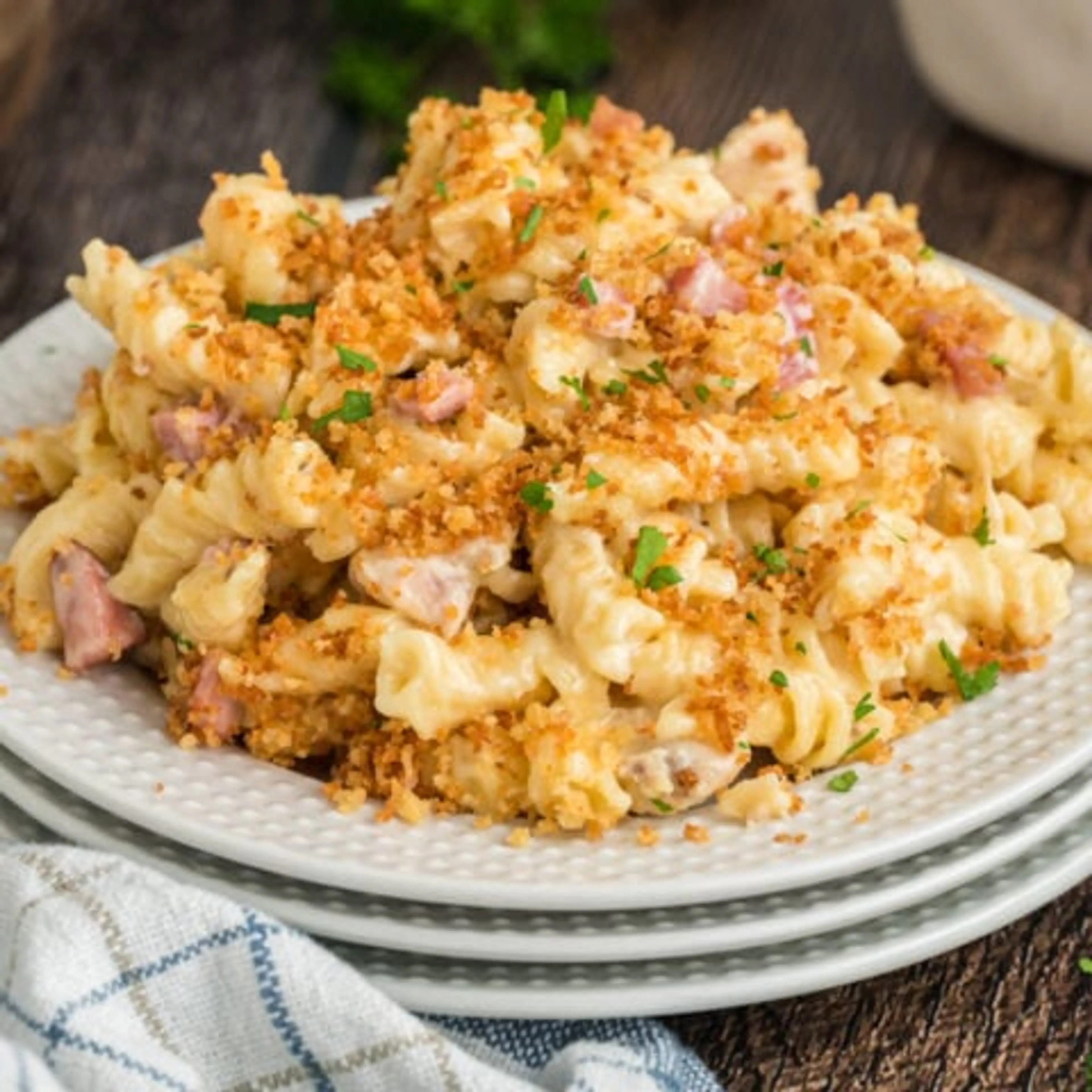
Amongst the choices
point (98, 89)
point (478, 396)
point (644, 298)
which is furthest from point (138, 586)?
point (98, 89)

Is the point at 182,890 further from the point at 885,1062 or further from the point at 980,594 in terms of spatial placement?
the point at 980,594

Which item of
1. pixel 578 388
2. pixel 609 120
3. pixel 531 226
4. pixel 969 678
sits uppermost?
pixel 609 120

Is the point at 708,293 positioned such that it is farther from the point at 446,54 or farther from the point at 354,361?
the point at 446,54

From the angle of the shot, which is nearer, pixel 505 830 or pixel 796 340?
pixel 505 830

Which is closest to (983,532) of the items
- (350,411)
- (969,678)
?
(969,678)

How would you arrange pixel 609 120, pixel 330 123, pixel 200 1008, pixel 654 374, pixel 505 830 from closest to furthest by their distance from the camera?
pixel 200 1008 < pixel 505 830 < pixel 654 374 < pixel 609 120 < pixel 330 123

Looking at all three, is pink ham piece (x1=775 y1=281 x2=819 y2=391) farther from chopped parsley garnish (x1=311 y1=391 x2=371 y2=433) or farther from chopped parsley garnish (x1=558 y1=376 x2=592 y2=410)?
chopped parsley garnish (x1=311 y1=391 x2=371 y2=433)

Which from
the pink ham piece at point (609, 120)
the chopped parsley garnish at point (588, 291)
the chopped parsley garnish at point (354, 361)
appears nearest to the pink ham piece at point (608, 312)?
the chopped parsley garnish at point (588, 291)
